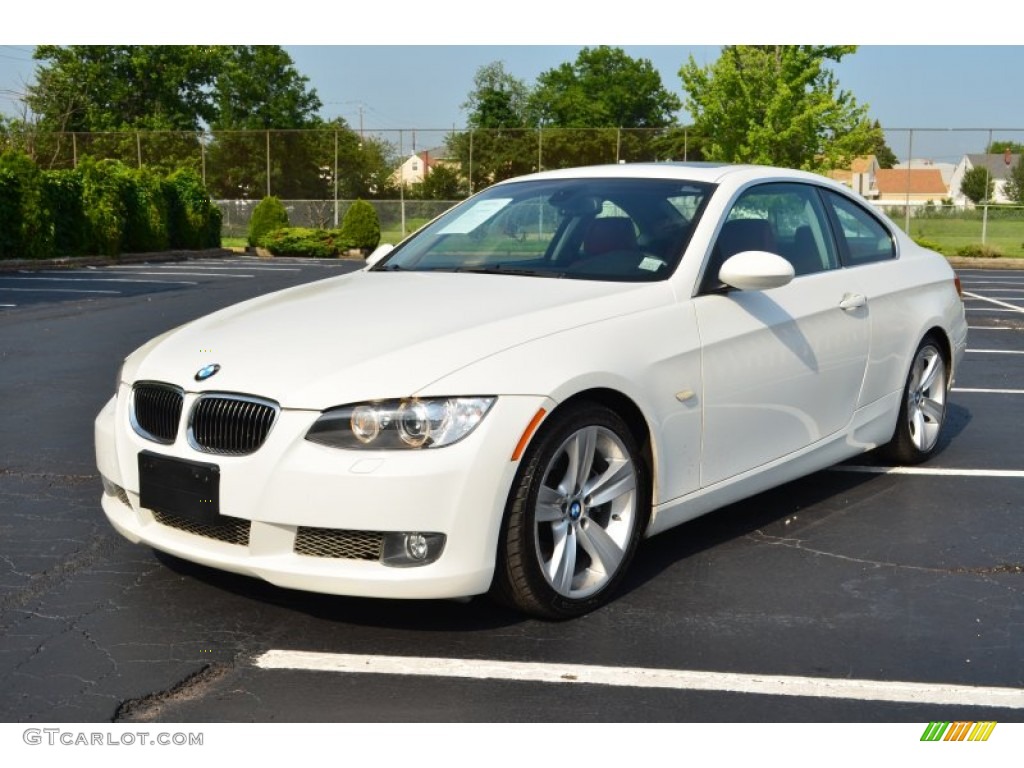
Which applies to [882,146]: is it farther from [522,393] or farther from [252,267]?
[522,393]

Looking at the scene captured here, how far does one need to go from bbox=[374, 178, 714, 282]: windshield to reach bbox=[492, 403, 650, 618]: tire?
83cm

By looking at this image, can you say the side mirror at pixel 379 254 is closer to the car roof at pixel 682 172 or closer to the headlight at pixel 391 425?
the car roof at pixel 682 172

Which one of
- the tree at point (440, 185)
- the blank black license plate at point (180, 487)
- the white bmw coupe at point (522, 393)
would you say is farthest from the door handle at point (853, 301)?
the tree at point (440, 185)

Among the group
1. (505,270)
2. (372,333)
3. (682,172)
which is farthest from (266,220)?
(372,333)

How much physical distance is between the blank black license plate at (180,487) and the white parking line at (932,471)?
3.82 m

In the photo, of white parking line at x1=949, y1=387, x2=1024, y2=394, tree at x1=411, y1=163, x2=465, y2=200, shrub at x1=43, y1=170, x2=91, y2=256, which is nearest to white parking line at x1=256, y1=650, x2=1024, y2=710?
white parking line at x1=949, y1=387, x2=1024, y2=394

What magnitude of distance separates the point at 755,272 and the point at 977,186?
34006 mm

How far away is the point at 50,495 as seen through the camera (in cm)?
579

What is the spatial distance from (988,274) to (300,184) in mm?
24903

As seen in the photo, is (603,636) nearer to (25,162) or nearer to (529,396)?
(529,396)

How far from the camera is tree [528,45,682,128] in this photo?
84.8 metres

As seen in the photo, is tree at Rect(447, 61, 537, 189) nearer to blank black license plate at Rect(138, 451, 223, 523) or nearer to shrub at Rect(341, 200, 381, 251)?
shrub at Rect(341, 200, 381, 251)
